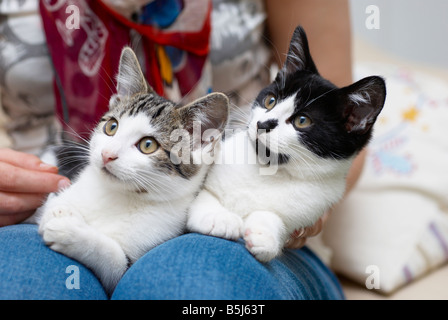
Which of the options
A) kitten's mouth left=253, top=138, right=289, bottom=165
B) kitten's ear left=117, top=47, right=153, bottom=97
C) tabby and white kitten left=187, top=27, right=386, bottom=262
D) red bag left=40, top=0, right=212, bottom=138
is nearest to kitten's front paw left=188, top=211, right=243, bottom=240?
tabby and white kitten left=187, top=27, right=386, bottom=262

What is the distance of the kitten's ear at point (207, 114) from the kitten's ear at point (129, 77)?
134 millimetres

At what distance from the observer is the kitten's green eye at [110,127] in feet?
2.84

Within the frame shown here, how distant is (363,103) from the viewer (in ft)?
2.57

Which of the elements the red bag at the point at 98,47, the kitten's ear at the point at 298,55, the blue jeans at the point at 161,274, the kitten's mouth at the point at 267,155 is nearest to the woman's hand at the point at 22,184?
the blue jeans at the point at 161,274

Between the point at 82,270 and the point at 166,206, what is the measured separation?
0.68 feet

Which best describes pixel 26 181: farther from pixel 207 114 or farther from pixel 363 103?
pixel 363 103

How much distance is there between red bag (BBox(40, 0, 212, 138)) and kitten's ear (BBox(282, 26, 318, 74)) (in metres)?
0.37

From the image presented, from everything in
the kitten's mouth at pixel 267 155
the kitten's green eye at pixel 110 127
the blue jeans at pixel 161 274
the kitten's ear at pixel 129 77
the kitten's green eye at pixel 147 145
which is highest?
the kitten's ear at pixel 129 77

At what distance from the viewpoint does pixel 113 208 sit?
2.83 feet

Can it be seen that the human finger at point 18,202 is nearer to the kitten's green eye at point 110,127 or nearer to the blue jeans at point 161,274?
the blue jeans at point 161,274

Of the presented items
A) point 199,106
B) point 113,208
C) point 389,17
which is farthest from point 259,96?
point 389,17
